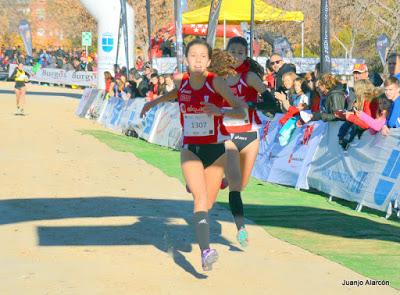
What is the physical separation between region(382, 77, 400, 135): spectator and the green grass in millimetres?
1119

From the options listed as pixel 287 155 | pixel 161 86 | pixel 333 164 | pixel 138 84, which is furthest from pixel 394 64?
pixel 138 84

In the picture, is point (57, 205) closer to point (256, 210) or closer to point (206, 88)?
point (256, 210)

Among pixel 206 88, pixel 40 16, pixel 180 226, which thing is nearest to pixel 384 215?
pixel 180 226

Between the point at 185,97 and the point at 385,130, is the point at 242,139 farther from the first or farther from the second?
the point at 385,130

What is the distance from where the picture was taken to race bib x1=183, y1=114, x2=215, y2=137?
8.58 meters

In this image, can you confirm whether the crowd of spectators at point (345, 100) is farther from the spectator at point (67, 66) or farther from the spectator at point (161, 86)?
the spectator at point (67, 66)

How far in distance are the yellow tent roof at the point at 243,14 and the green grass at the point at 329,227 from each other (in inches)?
810

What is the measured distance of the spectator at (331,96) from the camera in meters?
14.5

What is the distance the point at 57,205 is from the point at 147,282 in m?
4.74

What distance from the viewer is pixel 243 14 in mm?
39562

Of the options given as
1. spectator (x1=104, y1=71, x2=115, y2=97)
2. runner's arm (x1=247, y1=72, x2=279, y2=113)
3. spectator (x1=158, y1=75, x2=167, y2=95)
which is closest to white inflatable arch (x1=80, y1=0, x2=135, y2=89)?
spectator (x1=104, y1=71, x2=115, y2=97)

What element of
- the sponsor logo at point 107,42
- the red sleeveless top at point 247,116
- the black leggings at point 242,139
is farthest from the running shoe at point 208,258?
the sponsor logo at point 107,42

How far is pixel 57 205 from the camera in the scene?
12.6 meters

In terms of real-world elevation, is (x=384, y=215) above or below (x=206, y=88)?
below
